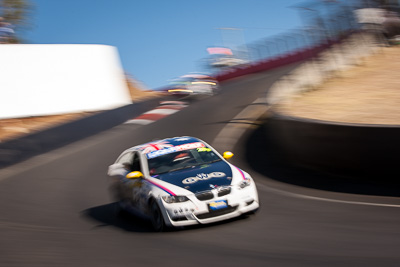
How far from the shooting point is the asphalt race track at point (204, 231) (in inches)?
295

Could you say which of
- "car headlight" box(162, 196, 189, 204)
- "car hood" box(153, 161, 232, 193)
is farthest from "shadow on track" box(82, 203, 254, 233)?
"car hood" box(153, 161, 232, 193)

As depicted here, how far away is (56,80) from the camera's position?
24.4m

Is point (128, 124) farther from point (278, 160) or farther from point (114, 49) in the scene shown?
point (278, 160)

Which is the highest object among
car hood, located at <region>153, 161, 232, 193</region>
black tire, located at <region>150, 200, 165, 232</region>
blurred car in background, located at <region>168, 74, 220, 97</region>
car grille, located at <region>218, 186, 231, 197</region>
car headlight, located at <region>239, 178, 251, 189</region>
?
car hood, located at <region>153, 161, 232, 193</region>

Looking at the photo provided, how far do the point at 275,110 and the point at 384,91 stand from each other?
3772 millimetres

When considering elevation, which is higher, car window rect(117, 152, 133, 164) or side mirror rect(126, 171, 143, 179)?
side mirror rect(126, 171, 143, 179)

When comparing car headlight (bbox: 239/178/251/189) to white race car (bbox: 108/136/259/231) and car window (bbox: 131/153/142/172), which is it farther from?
car window (bbox: 131/153/142/172)

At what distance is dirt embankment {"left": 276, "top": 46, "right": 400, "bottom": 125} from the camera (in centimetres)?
1570

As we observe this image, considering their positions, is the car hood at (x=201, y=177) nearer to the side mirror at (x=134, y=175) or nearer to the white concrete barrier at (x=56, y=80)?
the side mirror at (x=134, y=175)

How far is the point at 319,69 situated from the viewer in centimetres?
2270

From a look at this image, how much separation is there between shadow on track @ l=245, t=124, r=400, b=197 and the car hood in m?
2.69

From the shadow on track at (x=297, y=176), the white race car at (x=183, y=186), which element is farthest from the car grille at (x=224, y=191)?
the shadow on track at (x=297, y=176)

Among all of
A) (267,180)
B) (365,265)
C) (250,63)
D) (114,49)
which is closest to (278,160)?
Result: (267,180)

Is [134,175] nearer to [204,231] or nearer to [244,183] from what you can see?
[204,231]
